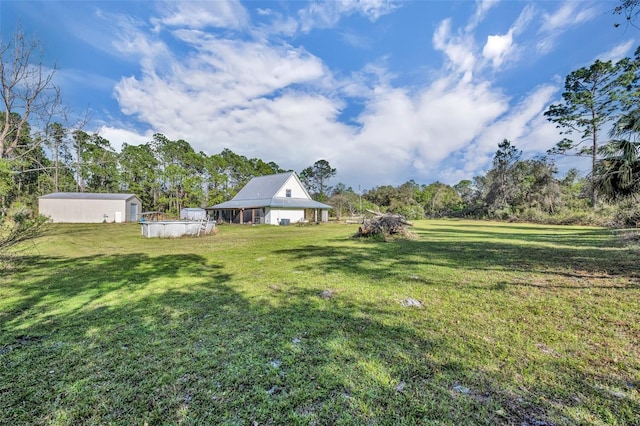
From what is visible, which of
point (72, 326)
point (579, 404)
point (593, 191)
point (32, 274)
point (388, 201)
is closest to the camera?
point (579, 404)

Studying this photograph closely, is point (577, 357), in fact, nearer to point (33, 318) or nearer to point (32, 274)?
point (33, 318)

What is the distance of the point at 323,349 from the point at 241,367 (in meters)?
0.81

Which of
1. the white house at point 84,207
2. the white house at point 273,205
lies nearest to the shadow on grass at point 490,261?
the white house at point 273,205

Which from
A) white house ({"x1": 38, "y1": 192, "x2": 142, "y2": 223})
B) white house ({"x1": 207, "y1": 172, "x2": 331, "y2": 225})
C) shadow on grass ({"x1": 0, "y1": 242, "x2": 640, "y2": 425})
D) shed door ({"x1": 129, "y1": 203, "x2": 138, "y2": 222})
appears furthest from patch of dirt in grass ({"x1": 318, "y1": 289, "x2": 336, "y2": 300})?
shed door ({"x1": 129, "y1": 203, "x2": 138, "y2": 222})

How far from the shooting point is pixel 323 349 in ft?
8.97

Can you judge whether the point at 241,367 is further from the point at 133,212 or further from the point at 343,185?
the point at 343,185

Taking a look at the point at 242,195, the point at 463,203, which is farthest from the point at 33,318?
the point at 463,203

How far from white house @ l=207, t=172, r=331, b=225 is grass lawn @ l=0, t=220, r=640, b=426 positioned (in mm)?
21162

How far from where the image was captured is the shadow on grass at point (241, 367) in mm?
1891

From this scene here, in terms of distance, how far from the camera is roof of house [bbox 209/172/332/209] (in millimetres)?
27373

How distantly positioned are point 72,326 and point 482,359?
4650 millimetres

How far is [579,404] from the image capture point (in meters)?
1.93

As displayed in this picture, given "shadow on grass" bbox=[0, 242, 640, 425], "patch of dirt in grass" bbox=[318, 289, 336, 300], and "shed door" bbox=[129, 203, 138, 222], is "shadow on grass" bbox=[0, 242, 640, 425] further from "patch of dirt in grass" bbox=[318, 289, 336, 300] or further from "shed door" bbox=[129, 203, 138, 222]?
"shed door" bbox=[129, 203, 138, 222]

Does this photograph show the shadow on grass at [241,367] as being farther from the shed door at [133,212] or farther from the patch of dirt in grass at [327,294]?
the shed door at [133,212]
